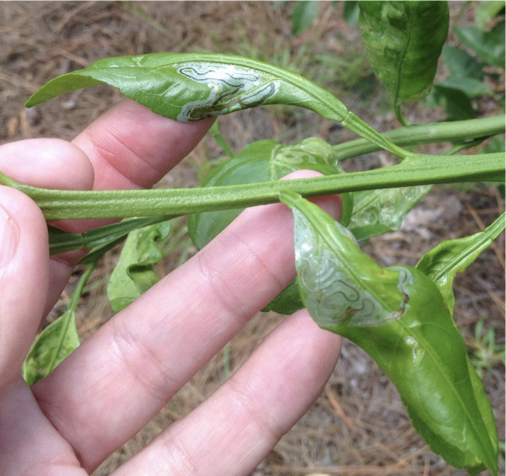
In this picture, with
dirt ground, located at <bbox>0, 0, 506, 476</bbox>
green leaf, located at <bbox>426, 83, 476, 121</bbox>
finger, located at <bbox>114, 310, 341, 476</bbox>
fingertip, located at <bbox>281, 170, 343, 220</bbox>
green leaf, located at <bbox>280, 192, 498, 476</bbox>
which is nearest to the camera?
green leaf, located at <bbox>280, 192, 498, 476</bbox>

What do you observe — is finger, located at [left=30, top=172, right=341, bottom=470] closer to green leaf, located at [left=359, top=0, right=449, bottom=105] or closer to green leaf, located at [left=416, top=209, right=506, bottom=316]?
green leaf, located at [left=416, top=209, right=506, bottom=316]

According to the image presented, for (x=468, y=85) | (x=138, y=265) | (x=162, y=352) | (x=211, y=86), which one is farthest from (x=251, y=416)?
(x=468, y=85)

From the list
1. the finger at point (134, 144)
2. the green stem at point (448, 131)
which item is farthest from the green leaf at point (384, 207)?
the finger at point (134, 144)

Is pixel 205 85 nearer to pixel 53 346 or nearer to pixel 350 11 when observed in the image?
pixel 53 346

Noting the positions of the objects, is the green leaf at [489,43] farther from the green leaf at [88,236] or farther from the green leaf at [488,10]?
the green leaf at [88,236]

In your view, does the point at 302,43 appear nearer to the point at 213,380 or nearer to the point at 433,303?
the point at 213,380

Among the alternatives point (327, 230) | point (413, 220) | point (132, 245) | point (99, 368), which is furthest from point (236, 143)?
point (327, 230)

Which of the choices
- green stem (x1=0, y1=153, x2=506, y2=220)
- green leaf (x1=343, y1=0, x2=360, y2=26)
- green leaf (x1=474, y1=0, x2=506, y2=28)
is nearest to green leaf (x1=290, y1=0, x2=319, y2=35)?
green leaf (x1=343, y1=0, x2=360, y2=26)
